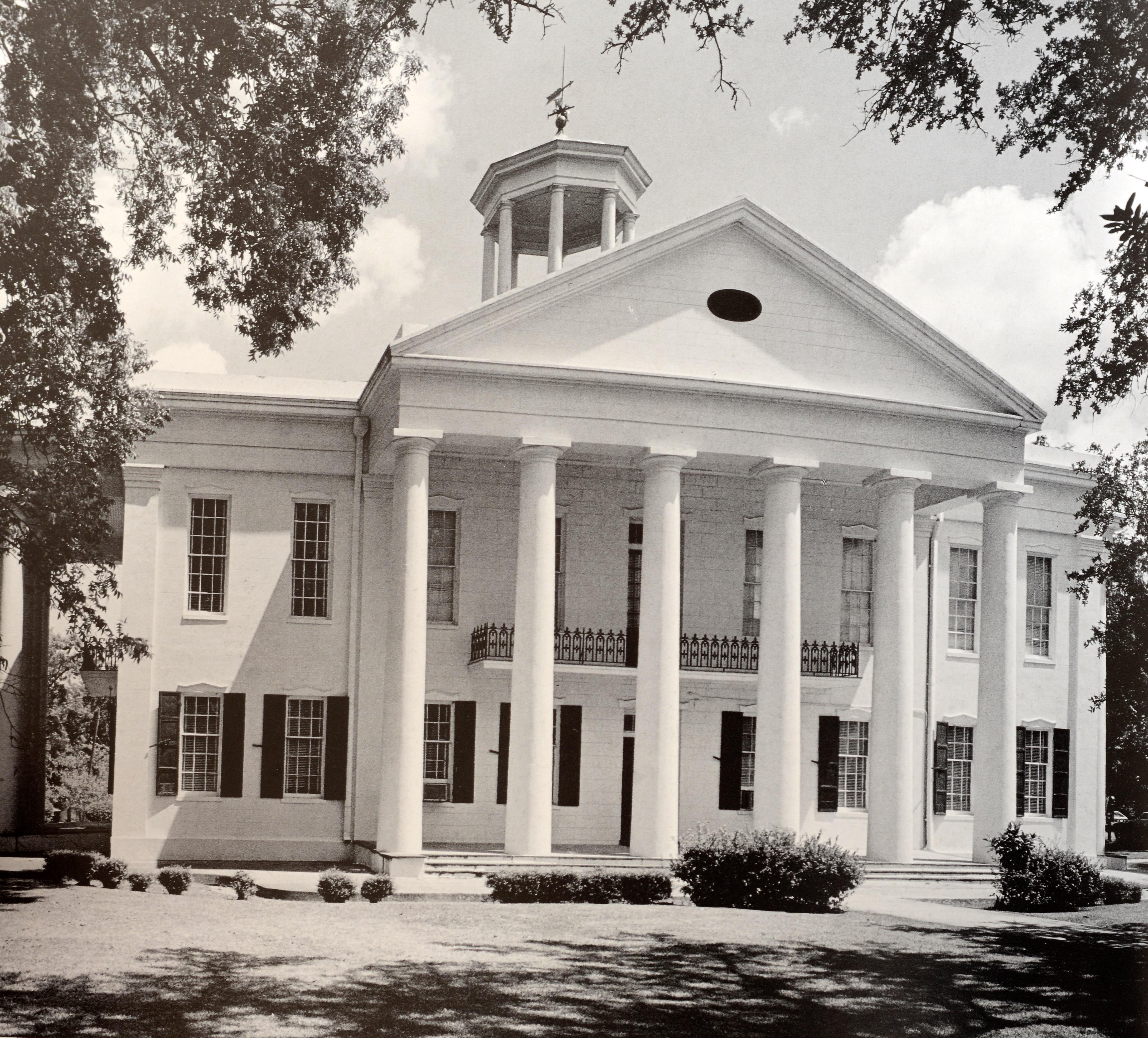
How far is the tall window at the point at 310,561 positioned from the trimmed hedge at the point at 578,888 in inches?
352

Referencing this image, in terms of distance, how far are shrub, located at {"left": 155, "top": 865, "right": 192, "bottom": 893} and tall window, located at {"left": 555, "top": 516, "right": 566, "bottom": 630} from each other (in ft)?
30.3

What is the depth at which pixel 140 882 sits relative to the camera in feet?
74.0

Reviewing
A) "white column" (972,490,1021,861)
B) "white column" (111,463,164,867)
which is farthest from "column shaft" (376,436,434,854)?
"white column" (972,490,1021,861)

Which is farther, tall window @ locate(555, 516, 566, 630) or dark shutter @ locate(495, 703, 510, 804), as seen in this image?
tall window @ locate(555, 516, 566, 630)

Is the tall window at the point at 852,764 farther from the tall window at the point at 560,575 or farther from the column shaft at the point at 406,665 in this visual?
the column shaft at the point at 406,665

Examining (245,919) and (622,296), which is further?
(622,296)

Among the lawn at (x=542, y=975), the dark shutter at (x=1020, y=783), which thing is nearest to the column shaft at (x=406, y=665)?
the lawn at (x=542, y=975)

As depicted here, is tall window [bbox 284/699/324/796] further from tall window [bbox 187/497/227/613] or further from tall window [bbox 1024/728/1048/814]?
tall window [bbox 1024/728/1048/814]

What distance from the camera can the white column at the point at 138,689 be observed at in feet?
91.1

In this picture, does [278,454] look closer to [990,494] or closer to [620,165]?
[620,165]

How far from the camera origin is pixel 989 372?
92.6 feet

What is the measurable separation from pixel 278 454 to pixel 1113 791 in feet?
99.1

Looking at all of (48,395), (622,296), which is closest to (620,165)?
(622,296)

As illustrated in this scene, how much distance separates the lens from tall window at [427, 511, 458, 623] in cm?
2906
